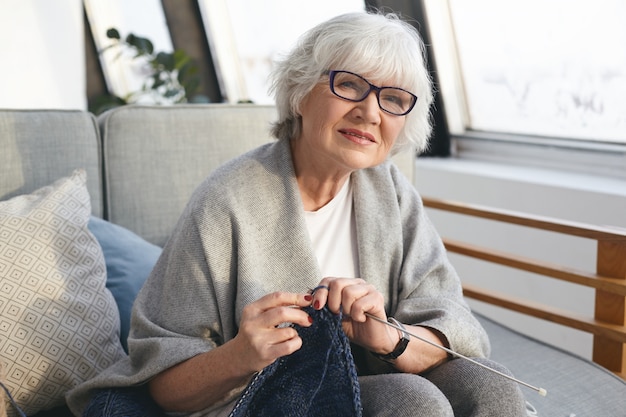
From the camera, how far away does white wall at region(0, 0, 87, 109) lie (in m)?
2.97

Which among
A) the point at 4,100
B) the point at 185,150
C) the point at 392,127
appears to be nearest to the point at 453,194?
the point at 185,150

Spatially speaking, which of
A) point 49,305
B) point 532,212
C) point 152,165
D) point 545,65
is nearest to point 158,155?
point 152,165

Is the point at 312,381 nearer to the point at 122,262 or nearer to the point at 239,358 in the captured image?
the point at 239,358

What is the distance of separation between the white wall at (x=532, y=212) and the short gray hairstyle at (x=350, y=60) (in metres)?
1.01

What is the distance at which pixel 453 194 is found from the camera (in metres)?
2.81

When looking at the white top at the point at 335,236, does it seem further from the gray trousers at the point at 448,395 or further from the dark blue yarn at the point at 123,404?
the dark blue yarn at the point at 123,404

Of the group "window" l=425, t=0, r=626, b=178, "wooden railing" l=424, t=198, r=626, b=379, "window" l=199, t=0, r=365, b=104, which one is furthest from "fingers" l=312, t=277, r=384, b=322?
"window" l=199, t=0, r=365, b=104

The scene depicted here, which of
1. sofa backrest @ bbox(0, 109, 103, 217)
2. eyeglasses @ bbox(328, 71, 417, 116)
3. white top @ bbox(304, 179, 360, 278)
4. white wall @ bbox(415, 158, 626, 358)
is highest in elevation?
eyeglasses @ bbox(328, 71, 417, 116)

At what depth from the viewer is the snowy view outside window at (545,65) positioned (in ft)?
7.89

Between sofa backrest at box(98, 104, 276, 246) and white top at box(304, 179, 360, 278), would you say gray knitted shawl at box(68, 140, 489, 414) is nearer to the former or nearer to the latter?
white top at box(304, 179, 360, 278)

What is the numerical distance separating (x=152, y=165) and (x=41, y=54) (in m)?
1.43

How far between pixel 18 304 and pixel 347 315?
649 mm

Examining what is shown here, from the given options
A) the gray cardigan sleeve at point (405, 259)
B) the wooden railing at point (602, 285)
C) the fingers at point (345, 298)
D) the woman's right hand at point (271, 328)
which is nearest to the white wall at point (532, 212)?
the wooden railing at point (602, 285)

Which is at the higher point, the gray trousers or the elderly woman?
the elderly woman
